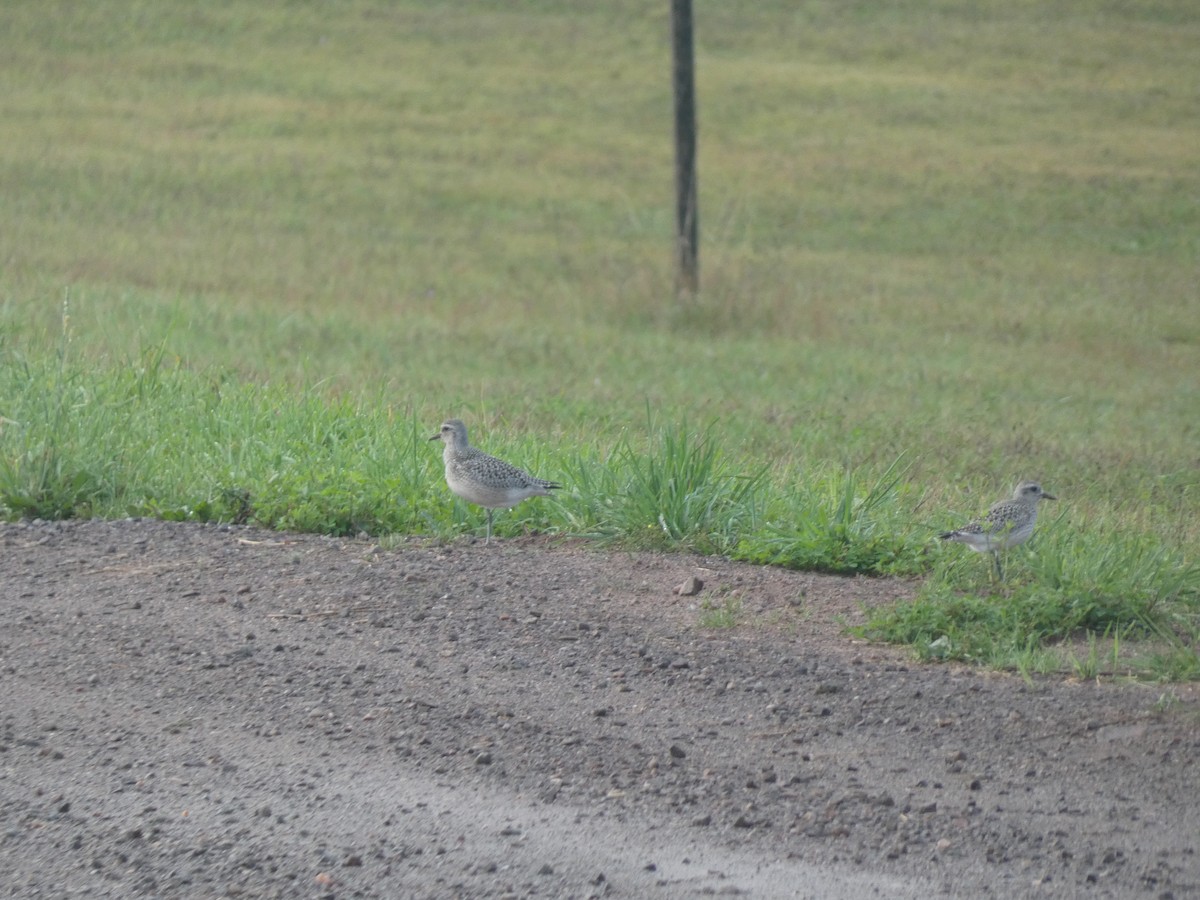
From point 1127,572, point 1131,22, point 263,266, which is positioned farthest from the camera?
point 1131,22

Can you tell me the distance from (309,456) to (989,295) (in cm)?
1517

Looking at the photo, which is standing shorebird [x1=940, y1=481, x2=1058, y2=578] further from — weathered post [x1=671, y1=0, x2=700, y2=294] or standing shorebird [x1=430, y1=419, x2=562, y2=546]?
weathered post [x1=671, y1=0, x2=700, y2=294]

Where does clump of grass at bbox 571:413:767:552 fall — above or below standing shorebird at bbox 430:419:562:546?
below

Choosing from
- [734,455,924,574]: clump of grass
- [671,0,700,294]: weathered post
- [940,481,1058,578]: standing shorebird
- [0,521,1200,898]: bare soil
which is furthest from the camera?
[671,0,700,294]: weathered post

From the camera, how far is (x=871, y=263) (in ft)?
80.3

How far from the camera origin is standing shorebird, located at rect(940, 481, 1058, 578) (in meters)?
6.43

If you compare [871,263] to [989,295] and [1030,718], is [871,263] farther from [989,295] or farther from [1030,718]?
[1030,718]

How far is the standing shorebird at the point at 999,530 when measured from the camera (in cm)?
643

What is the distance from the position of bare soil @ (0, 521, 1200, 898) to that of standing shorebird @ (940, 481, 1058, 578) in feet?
1.09

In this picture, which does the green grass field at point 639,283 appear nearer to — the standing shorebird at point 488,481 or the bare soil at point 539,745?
the standing shorebird at point 488,481

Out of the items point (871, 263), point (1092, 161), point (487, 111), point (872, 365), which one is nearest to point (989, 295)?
point (871, 263)

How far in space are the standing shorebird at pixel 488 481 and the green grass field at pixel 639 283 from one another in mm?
330

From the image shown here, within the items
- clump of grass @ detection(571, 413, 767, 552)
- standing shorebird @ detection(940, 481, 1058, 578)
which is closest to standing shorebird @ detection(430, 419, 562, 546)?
clump of grass @ detection(571, 413, 767, 552)

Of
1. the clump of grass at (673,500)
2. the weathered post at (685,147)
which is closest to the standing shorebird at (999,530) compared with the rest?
the clump of grass at (673,500)
